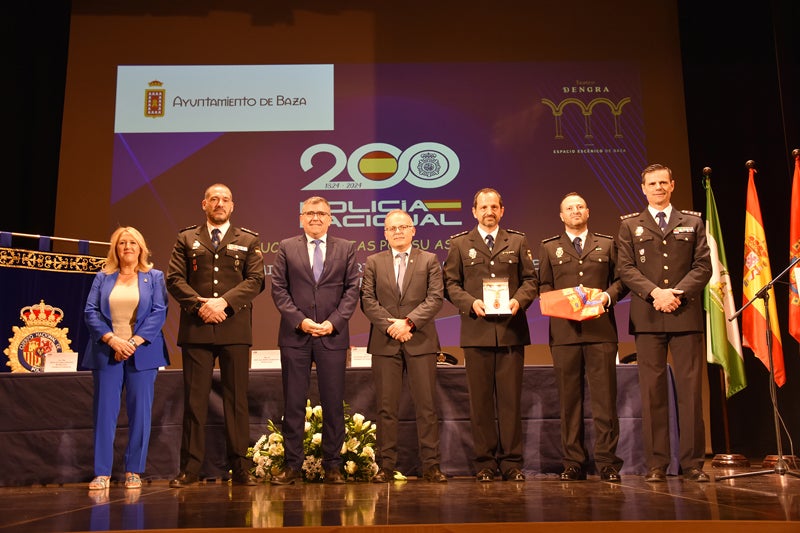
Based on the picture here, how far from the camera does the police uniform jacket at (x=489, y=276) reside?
14.0 ft

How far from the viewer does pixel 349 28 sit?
734 cm

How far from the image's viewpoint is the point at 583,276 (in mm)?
4395

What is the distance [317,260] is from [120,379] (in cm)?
136

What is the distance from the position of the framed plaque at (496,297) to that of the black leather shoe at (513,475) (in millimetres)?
903

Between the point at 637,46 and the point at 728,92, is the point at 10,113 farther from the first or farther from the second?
the point at 728,92

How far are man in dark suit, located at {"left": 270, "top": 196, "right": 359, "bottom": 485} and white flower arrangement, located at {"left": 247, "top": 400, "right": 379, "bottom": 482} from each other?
0.24ft

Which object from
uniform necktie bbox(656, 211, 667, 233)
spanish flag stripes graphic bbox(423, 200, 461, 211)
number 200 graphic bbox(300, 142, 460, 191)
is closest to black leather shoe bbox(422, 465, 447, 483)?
uniform necktie bbox(656, 211, 667, 233)

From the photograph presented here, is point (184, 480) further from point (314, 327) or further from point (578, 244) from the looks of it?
point (578, 244)

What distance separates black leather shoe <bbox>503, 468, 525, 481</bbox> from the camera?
416 cm

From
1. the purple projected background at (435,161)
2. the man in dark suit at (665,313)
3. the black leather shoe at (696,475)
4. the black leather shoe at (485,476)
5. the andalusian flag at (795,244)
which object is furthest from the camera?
the purple projected background at (435,161)

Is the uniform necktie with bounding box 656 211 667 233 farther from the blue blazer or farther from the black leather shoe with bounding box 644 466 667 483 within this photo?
the blue blazer

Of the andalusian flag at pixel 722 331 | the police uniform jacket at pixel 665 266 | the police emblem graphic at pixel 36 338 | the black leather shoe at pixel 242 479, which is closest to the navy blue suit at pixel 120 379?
the black leather shoe at pixel 242 479

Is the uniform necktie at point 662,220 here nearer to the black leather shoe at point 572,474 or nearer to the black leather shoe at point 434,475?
the black leather shoe at point 572,474

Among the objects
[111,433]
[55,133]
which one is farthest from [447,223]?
[55,133]
